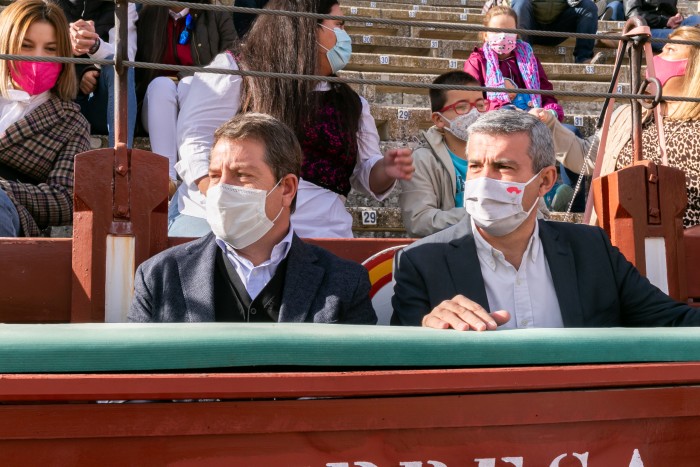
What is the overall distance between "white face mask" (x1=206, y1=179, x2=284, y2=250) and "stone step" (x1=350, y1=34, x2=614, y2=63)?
6594 millimetres

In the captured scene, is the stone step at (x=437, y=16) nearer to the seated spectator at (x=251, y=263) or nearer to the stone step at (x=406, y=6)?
the stone step at (x=406, y=6)

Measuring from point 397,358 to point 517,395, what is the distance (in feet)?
0.82

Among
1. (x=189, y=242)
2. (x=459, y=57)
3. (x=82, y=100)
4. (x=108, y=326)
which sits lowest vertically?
(x=108, y=326)

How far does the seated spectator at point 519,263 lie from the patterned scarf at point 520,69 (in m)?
2.81

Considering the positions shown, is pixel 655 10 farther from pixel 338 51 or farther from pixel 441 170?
pixel 338 51

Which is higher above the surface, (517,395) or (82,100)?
(82,100)

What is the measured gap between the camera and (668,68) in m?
4.77

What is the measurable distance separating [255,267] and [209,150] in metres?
0.94

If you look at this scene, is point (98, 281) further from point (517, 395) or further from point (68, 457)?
point (517, 395)

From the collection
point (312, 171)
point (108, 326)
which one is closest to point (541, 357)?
point (108, 326)

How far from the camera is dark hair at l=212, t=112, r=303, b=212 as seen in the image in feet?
9.66

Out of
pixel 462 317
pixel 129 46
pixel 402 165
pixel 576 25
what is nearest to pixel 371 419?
pixel 462 317

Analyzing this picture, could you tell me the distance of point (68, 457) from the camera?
1668 millimetres

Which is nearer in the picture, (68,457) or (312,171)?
(68,457)
